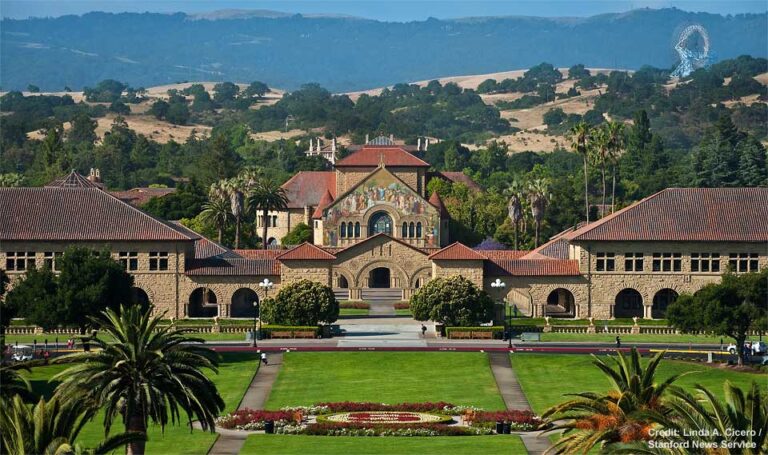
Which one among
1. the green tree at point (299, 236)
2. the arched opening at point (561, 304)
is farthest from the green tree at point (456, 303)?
the green tree at point (299, 236)

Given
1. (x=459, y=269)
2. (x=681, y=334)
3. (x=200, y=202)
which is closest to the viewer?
(x=681, y=334)

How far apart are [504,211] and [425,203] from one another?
2210cm

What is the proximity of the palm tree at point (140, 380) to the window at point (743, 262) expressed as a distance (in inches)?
2317

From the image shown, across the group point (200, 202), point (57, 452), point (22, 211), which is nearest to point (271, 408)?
point (57, 452)

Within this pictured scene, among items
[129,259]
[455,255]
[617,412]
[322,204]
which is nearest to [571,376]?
[455,255]

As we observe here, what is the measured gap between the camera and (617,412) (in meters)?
54.6

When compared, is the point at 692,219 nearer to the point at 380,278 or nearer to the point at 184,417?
the point at 380,278

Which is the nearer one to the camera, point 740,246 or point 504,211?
point 740,246

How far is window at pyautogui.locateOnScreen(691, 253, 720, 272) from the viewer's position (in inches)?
4350

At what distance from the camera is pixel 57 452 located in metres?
44.7

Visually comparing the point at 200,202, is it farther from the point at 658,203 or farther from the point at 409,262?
the point at 658,203

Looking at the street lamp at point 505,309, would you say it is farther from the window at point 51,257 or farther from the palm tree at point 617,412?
the palm tree at point 617,412

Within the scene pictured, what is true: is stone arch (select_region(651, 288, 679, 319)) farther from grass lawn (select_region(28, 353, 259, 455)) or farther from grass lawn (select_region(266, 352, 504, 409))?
grass lawn (select_region(28, 353, 259, 455))

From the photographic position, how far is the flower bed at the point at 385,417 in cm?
6956
